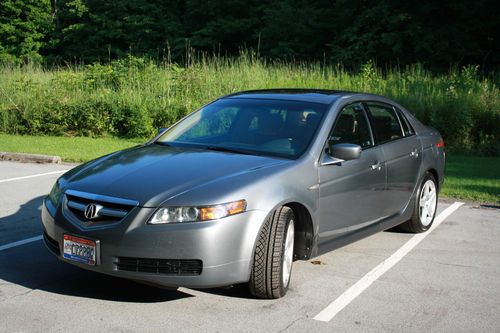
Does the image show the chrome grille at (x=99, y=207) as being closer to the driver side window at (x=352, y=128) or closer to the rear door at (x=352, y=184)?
the rear door at (x=352, y=184)

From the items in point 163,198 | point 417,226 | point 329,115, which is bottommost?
point 417,226

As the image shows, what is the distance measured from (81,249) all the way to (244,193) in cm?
123

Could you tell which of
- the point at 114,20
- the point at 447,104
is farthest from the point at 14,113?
the point at 114,20

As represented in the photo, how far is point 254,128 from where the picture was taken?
240 inches

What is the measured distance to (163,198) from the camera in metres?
4.73

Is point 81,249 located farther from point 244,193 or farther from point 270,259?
point 270,259

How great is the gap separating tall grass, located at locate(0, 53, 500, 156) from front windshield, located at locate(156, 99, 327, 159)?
30.2 feet

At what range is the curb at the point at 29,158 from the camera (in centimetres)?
1266

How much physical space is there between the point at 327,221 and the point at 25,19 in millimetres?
47632

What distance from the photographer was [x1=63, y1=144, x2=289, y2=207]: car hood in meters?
4.85

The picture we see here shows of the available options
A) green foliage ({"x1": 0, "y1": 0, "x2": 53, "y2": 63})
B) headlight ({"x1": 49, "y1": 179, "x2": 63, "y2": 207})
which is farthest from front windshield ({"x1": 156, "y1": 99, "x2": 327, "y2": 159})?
green foliage ({"x1": 0, "y1": 0, "x2": 53, "y2": 63})

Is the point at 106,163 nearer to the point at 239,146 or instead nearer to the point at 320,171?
the point at 239,146

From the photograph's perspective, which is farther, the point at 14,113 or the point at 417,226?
the point at 14,113

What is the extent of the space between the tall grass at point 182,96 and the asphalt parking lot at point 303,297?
841 centimetres
